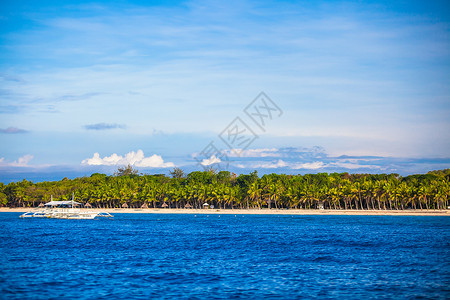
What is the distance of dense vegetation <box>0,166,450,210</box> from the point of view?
525 ft

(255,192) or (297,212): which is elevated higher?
(255,192)

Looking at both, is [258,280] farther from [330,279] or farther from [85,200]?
[85,200]

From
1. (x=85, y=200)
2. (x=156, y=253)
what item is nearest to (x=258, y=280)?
(x=156, y=253)

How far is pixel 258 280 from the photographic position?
3441cm

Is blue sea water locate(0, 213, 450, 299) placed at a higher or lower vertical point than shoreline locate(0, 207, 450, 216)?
higher

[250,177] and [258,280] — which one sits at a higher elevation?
[250,177]

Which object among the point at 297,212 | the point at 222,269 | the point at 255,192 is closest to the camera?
the point at 222,269

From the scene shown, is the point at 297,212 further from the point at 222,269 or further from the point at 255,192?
the point at 222,269

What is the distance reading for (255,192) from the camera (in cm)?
17012

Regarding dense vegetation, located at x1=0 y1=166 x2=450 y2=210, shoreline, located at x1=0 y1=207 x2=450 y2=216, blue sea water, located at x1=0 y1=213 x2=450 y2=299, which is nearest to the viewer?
blue sea water, located at x1=0 y1=213 x2=450 y2=299

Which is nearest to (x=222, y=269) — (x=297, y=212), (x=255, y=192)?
(x=297, y=212)

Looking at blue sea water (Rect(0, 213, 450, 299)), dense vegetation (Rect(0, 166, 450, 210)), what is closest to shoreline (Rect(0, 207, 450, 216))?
dense vegetation (Rect(0, 166, 450, 210))

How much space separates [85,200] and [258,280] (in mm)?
164858

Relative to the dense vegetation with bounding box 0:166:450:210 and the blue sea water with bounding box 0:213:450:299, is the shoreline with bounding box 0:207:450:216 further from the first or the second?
the blue sea water with bounding box 0:213:450:299
